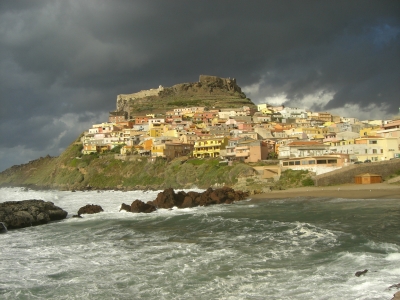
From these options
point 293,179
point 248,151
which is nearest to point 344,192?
point 293,179

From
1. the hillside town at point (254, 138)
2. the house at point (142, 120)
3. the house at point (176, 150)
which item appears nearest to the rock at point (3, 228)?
the hillside town at point (254, 138)

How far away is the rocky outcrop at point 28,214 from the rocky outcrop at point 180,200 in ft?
20.6

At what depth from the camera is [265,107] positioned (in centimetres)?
12012

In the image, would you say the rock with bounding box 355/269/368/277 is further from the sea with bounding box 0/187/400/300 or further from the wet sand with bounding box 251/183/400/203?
the wet sand with bounding box 251/183/400/203

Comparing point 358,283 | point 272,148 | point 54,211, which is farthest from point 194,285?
point 272,148

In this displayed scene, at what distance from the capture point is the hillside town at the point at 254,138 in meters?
53.8

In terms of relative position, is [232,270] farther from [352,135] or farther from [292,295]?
[352,135]

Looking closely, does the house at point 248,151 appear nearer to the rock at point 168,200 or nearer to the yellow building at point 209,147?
the yellow building at point 209,147

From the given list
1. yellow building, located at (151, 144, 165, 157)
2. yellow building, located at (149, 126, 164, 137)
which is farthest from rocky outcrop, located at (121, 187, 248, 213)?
yellow building, located at (149, 126, 164, 137)

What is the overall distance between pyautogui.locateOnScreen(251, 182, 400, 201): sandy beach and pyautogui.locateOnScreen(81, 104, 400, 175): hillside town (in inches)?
225

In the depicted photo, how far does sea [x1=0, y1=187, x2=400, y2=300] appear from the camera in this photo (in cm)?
1378

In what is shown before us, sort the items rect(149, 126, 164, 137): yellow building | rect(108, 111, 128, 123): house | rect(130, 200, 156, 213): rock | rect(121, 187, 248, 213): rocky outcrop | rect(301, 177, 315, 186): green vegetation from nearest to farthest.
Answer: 1. rect(130, 200, 156, 213): rock
2. rect(121, 187, 248, 213): rocky outcrop
3. rect(301, 177, 315, 186): green vegetation
4. rect(149, 126, 164, 137): yellow building
5. rect(108, 111, 128, 123): house

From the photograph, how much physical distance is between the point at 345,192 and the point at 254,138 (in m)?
35.0

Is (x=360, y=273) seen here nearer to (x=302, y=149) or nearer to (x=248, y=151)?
(x=302, y=149)
